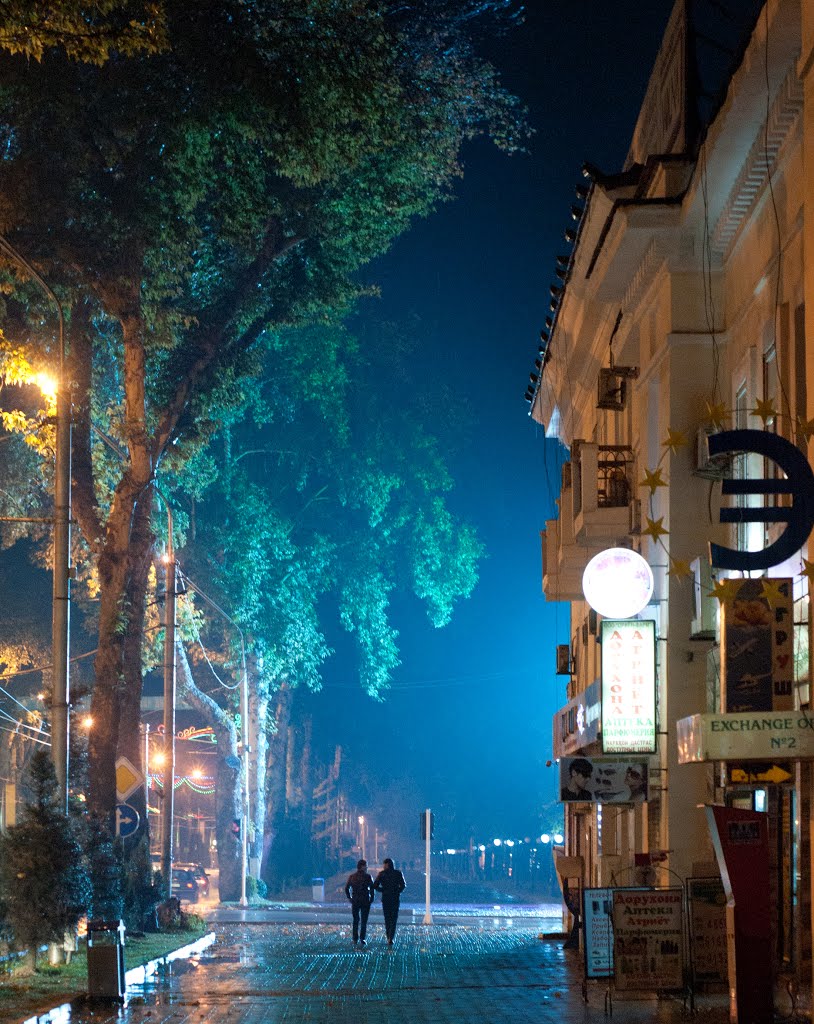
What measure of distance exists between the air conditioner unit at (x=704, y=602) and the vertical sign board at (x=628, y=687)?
0.62 metres

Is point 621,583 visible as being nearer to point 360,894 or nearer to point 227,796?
point 360,894

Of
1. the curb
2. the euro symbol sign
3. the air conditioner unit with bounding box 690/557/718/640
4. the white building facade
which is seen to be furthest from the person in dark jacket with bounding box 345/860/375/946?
the euro symbol sign

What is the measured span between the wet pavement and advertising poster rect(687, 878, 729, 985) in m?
0.43

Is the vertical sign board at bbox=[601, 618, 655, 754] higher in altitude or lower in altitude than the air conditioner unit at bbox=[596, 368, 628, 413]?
lower

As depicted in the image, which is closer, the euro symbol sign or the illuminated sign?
the illuminated sign

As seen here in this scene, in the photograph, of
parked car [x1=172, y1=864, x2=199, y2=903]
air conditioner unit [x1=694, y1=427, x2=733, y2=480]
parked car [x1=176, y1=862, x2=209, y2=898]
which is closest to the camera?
air conditioner unit [x1=694, y1=427, x2=733, y2=480]

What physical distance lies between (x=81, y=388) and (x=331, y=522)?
27696mm

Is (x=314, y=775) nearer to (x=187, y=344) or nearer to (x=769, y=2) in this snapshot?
(x=187, y=344)

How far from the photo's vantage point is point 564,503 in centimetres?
2459

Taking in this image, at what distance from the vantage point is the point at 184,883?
5244 cm

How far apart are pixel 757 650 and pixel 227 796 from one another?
40.0 m

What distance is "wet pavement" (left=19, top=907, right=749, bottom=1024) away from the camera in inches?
606

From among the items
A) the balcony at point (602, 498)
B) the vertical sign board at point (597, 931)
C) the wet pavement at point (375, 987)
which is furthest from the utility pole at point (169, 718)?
the vertical sign board at point (597, 931)

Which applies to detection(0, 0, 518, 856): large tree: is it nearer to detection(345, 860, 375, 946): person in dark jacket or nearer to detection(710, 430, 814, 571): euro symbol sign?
detection(345, 860, 375, 946): person in dark jacket
